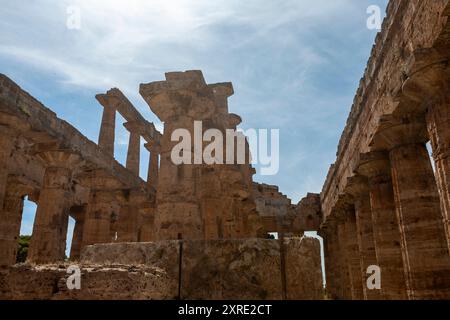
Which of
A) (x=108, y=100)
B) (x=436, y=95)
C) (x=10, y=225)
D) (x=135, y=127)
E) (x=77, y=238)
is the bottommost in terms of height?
(x=10, y=225)

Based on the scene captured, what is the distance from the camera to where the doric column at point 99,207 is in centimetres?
1786

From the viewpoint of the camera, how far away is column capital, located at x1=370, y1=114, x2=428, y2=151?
930 centimetres

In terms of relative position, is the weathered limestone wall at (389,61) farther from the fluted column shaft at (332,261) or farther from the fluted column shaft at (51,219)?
the fluted column shaft at (51,219)

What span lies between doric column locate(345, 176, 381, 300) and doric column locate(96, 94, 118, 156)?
550 inches

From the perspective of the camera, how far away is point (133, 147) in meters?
24.0

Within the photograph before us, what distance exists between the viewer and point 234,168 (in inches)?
618

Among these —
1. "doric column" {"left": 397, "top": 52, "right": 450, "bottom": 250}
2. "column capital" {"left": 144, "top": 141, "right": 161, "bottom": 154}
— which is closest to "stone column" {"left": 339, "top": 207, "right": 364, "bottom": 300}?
"doric column" {"left": 397, "top": 52, "right": 450, "bottom": 250}

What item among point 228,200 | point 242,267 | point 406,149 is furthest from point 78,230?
point 242,267

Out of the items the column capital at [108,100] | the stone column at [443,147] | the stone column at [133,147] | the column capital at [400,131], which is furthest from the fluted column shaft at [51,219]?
the stone column at [443,147]

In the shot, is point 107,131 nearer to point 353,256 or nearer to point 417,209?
point 353,256

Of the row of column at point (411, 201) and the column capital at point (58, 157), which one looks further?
the column capital at point (58, 157)

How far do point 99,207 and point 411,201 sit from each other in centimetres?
1371
